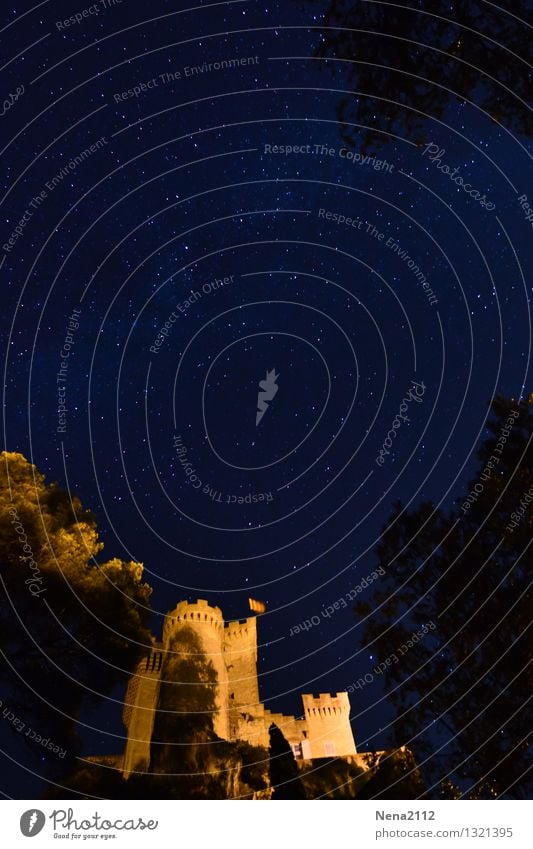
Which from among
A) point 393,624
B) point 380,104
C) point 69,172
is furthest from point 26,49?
point 393,624

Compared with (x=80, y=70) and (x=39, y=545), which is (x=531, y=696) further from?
(x=80, y=70)

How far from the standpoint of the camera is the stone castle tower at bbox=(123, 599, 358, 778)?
2775 centimetres

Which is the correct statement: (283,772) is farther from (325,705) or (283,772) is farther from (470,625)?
(325,705)

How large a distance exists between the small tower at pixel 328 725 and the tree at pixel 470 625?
9.40 m

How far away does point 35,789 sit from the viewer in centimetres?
2259

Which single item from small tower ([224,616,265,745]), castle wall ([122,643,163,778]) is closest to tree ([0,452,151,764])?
castle wall ([122,643,163,778])

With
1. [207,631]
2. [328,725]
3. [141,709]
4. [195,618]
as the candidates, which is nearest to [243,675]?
[207,631]

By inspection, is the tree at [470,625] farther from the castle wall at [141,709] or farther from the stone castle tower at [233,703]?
the castle wall at [141,709]

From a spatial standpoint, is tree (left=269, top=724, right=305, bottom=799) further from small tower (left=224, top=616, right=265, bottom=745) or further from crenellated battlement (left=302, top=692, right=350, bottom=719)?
crenellated battlement (left=302, top=692, right=350, bottom=719)

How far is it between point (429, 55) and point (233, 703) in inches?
1026

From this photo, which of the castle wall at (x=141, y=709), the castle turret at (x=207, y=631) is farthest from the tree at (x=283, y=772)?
the castle wall at (x=141, y=709)

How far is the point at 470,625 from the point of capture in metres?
21.2

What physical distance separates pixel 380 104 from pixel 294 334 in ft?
36.4
